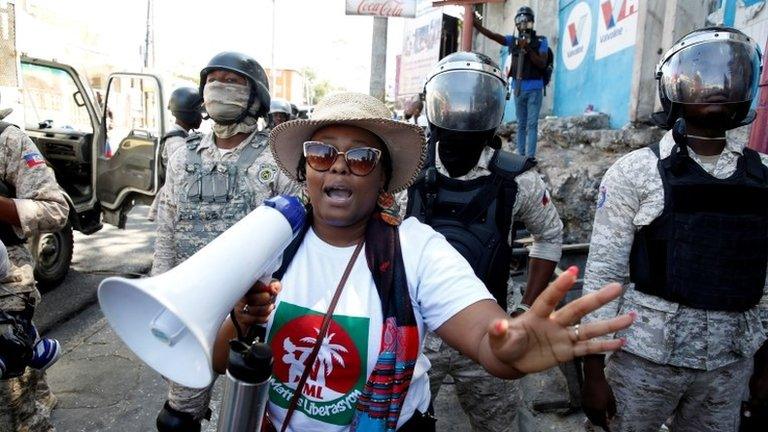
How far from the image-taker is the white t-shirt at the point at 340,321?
131 centimetres

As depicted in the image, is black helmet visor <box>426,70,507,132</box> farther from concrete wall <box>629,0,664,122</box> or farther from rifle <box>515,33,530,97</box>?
rifle <box>515,33,530,97</box>

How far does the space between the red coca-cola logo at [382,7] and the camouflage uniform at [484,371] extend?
200 inches

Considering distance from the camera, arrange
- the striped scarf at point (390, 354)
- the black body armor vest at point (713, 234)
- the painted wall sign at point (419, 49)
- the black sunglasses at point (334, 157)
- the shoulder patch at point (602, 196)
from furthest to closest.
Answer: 1. the painted wall sign at point (419, 49)
2. the shoulder patch at point (602, 196)
3. the black body armor vest at point (713, 234)
4. the black sunglasses at point (334, 157)
5. the striped scarf at point (390, 354)

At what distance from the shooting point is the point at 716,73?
1.90 metres

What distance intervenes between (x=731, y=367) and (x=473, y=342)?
134 centimetres

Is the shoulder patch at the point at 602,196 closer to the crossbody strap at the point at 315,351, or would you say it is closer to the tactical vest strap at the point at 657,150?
the tactical vest strap at the point at 657,150

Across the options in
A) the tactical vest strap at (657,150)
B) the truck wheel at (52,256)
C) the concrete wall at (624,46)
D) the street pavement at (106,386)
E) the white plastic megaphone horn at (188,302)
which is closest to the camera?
the white plastic megaphone horn at (188,302)

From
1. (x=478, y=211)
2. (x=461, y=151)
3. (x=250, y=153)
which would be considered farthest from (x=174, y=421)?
(x=461, y=151)

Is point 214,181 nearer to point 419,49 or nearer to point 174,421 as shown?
point 174,421

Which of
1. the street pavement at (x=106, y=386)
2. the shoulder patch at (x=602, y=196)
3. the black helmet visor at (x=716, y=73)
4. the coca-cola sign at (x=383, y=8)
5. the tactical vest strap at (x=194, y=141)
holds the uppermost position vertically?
the coca-cola sign at (x=383, y=8)

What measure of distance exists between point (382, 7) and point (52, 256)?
5.04m

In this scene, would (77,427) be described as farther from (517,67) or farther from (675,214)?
(517,67)

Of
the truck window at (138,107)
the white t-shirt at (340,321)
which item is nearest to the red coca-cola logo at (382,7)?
the truck window at (138,107)

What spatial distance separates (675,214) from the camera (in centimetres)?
184
